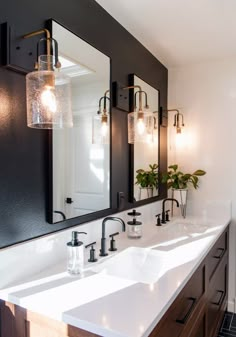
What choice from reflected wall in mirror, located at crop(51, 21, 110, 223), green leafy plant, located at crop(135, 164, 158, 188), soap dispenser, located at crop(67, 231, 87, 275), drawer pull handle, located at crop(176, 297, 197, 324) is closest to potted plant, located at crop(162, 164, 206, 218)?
green leafy plant, located at crop(135, 164, 158, 188)

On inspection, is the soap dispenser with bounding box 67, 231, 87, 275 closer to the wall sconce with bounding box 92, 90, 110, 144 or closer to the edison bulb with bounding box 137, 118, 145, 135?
the wall sconce with bounding box 92, 90, 110, 144

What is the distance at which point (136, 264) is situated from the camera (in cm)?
168

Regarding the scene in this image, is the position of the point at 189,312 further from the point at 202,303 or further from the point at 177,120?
the point at 177,120

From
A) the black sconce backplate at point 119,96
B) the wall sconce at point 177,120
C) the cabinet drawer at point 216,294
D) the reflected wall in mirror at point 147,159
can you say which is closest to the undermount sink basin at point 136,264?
the cabinet drawer at point 216,294

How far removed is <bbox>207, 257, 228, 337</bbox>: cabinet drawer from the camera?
75.4 inches

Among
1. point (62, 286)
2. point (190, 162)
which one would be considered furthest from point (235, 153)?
point (62, 286)

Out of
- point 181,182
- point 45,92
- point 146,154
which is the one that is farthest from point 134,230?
point 45,92

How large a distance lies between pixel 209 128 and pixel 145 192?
3.10 feet

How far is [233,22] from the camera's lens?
2033mm

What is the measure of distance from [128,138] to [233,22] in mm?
1088

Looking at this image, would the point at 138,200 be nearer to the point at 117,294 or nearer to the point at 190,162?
the point at 190,162

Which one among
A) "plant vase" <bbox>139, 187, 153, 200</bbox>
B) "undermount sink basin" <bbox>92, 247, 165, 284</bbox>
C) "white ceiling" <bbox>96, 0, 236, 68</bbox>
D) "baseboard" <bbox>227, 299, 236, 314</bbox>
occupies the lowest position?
"baseboard" <bbox>227, 299, 236, 314</bbox>

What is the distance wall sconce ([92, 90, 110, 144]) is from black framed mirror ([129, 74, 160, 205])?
A: 0.78 feet

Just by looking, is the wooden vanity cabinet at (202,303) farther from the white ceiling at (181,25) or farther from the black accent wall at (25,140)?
the white ceiling at (181,25)
